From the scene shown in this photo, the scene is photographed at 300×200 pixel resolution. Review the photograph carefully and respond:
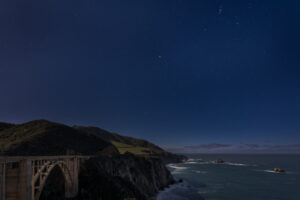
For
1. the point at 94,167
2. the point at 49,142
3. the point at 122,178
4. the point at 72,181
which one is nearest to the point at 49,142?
the point at 49,142

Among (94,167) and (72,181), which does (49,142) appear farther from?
(72,181)

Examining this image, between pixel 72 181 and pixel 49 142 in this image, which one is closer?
pixel 72 181

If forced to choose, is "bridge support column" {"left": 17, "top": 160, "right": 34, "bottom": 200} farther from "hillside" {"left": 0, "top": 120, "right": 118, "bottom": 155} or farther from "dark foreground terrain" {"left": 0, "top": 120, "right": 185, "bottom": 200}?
"hillside" {"left": 0, "top": 120, "right": 118, "bottom": 155}

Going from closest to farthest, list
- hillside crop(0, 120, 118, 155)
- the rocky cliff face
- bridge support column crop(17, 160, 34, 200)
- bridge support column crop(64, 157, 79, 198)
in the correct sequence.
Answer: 1. bridge support column crop(17, 160, 34, 200)
2. bridge support column crop(64, 157, 79, 198)
3. the rocky cliff face
4. hillside crop(0, 120, 118, 155)

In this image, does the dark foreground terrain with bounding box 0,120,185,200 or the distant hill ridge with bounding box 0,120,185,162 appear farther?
the distant hill ridge with bounding box 0,120,185,162

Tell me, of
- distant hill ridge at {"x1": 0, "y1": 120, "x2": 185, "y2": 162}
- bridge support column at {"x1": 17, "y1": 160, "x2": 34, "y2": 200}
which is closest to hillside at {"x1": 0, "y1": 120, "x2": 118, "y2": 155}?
distant hill ridge at {"x1": 0, "y1": 120, "x2": 185, "y2": 162}

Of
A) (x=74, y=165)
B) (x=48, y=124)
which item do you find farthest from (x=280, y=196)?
(x=48, y=124)

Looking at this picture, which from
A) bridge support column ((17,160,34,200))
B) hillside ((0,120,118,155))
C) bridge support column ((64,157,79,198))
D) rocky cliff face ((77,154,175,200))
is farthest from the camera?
hillside ((0,120,118,155))

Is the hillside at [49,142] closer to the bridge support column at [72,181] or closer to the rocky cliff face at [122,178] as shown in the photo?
the rocky cliff face at [122,178]

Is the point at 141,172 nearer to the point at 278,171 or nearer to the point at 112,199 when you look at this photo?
the point at 112,199
